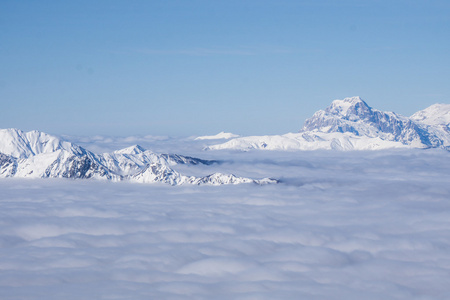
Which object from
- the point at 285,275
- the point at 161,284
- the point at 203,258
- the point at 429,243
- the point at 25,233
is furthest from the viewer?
the point at 25,233

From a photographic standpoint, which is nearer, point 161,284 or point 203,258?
point 161,284

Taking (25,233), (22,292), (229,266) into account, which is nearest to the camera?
(22,292)

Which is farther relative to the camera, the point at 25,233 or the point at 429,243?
the point at 25,233

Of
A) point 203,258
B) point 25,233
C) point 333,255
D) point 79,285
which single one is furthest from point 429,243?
point 25,233

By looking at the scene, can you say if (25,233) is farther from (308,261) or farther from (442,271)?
(442,271)

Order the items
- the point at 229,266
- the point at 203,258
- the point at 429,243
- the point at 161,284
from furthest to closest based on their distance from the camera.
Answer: the point at 429,243 < the point at 203,258 < the point at 229,266 < the point at 161,284

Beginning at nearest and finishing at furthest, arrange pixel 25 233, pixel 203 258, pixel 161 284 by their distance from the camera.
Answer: pixel 161 284 < pixel 203 258 < pixel 25 233

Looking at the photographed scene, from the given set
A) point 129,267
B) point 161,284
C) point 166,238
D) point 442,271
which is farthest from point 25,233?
point 442,271

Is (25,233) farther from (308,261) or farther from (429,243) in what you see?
(429,243)
